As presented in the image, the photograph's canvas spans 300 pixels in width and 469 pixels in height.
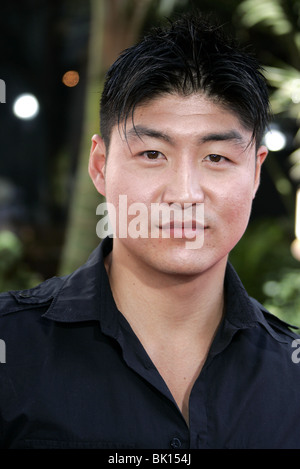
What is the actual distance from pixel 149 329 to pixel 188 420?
28cm

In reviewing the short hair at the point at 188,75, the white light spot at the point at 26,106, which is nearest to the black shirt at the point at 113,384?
the short hair at the point at 188,75

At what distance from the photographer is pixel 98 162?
1.84 meters

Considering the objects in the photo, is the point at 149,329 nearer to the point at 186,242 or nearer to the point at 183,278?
the point at 183,278

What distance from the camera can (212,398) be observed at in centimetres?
161

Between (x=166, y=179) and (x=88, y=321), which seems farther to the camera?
(x=88, y=321)

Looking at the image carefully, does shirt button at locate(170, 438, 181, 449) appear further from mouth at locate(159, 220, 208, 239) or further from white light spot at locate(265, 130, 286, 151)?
white light spot at locate(265, 130, 286, 151)

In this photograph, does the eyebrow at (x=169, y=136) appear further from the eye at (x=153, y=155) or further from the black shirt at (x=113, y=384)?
the black shirt at (x=113, y=384)

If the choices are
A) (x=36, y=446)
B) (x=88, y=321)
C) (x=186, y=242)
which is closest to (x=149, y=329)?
(x=88, y=321)

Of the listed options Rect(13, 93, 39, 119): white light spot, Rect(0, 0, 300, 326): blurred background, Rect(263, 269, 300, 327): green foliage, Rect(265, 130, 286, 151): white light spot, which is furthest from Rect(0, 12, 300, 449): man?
Rect(13, 93, 39, 119): white light spot

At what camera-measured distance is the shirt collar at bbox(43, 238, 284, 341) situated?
5.48 ft

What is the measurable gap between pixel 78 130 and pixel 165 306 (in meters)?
7.86

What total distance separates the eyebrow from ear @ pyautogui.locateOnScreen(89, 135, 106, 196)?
0.72 ft

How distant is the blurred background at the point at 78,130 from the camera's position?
15.1 feet

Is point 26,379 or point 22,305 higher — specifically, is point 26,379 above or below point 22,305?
below
